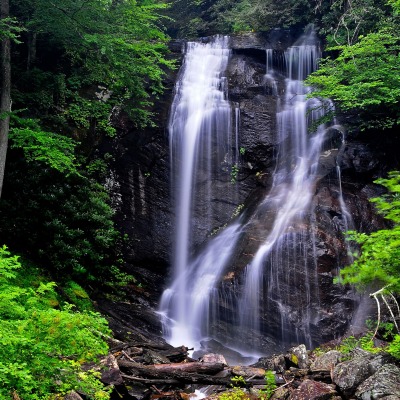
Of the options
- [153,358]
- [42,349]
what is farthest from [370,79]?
[42,349]

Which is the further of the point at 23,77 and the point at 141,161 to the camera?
the point at 141,161

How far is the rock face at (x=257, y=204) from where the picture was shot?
10.2 metres

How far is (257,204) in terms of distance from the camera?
1362 centimetres

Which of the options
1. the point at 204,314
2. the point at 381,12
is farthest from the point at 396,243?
the point at 381,12

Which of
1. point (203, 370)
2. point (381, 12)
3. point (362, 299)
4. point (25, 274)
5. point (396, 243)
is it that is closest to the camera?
point (396, 243)

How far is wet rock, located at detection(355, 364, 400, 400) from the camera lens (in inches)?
185

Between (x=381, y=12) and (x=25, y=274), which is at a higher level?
(x=381, y=12)

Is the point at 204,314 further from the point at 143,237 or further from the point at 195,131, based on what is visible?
the point at 195,131

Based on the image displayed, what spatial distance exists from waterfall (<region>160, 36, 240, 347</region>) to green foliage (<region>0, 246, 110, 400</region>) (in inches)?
259

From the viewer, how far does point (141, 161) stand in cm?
1456

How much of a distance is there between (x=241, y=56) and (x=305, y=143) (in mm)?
6500

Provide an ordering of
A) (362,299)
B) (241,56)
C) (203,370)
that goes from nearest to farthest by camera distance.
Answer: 1. (203,370)
2. (362,299)
3. (241,56)

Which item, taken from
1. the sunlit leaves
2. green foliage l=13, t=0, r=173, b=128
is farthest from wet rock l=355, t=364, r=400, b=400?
the sunlit leaves

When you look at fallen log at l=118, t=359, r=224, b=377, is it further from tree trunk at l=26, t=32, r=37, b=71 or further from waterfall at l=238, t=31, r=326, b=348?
tree trunk at l=26, t=32, r=37, b=71
